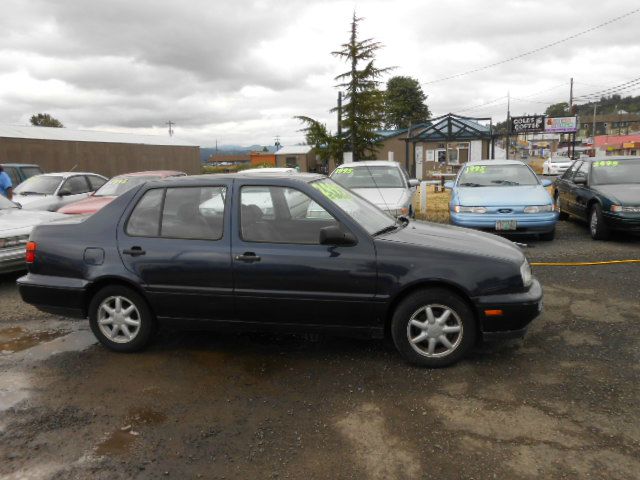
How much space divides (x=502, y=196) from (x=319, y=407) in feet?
21.0

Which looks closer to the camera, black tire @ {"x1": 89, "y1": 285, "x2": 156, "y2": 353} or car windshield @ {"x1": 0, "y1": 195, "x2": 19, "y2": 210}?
black tire @ {"x1": 89, "y1": 285, "x2": 156, "y2": 353}

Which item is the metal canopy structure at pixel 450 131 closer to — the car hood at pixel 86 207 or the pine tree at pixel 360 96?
the pine tree at pixel 360 96

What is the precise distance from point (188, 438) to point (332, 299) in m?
1.40

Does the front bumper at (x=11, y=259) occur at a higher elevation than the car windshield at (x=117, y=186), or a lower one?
lower

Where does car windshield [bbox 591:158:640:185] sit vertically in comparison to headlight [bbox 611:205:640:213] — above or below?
above

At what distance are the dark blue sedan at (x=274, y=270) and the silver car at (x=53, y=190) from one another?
7.23 m

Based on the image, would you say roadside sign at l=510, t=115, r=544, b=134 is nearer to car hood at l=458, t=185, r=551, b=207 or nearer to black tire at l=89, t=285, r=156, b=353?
car hood at l=458, t=185, r=551, b=207

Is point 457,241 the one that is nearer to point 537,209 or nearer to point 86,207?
point 537,209

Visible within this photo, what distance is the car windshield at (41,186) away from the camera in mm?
11398

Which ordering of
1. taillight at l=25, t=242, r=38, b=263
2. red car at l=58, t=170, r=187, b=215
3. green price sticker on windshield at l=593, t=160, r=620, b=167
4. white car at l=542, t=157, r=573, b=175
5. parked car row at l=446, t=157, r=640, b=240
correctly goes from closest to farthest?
taillight at l=25, t=242, r=38, b=263 < parked car row at l=446, t=157, r=640, b=240 < red car at l=58, t=170, r=187, b=215 < green price sticker on windshield at l=593, t=160, r=620, b=167 < white car at l=542, t=157, r=573, b=175

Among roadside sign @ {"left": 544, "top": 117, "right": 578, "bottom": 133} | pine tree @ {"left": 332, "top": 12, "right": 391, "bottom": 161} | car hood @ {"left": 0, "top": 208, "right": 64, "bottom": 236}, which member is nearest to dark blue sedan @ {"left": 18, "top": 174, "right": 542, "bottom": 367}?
car hood @ {"left": 0, "top": 208, "right": 64, "bottom": 236}

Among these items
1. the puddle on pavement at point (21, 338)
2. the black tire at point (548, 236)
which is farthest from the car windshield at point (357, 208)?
the black tire at point (548, 236)

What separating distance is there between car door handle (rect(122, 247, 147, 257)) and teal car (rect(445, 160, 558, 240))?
573 centimetres

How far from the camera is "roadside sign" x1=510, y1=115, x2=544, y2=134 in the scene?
28.8 meters
